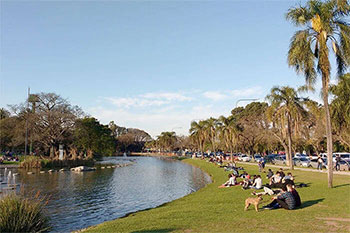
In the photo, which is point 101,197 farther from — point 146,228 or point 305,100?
point 305,100

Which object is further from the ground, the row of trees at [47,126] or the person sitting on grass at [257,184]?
the row of trees at [47,126]

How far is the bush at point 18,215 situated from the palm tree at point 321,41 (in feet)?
52.0

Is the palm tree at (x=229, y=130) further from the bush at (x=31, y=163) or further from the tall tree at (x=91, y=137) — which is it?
the bush at (x=31, y=163)

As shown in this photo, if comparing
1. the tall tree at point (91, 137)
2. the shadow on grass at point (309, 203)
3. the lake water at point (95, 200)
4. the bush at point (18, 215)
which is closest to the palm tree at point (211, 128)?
the tall tree at point (91, 137)

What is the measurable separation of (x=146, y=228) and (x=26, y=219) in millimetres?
4385

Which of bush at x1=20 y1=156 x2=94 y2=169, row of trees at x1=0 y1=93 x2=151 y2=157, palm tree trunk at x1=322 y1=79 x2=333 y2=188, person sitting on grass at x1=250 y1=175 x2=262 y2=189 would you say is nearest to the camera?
palm tree trunk at x1=322 y1=79 x2=333 y2=188

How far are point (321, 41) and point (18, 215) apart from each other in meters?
17.6

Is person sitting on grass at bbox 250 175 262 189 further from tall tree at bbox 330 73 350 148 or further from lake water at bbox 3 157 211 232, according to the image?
tall tree at bbox 330 73 350 148

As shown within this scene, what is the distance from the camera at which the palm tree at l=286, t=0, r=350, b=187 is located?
16.1 metres

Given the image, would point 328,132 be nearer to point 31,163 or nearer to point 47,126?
point 31,163

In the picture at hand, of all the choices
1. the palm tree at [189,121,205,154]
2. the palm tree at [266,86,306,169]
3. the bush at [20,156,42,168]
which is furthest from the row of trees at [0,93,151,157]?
the palm tree at [266,86,306,169]

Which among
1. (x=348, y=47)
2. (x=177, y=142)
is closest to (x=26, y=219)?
(x=348, y=47)

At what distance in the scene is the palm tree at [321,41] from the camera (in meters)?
16.1

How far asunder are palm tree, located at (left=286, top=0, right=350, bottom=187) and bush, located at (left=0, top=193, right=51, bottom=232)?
1585 cm
